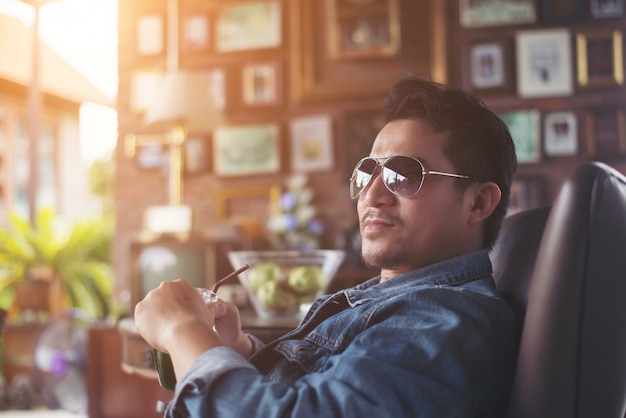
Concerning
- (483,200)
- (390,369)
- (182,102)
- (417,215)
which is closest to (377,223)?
(417,215)

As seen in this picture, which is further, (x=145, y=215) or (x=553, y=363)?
(x=145, y=215)

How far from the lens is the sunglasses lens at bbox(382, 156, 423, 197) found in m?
1.26

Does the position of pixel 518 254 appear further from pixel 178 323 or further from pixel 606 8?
pixel 606 8

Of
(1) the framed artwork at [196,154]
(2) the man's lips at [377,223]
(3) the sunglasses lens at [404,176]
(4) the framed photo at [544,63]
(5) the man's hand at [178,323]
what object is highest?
(4) the framed photo at [544,63]

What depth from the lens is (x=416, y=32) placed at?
4.03 m

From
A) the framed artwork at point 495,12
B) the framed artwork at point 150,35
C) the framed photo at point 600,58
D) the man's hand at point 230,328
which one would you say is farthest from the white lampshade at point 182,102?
the man's hand at point 230,328

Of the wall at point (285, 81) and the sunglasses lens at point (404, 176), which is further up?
the wall at point (285, 81)

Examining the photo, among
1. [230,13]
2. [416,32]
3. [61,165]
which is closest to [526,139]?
[416,32]

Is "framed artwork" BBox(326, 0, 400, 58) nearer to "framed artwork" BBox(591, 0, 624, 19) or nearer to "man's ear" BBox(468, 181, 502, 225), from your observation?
"framed artwork" BBox(591, 0, 624, 19)

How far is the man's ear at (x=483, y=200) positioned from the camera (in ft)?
4.34

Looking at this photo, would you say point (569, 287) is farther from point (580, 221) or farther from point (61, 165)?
point (61, 165)

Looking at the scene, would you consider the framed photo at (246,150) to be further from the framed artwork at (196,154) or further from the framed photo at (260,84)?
the framed photo at (260,84)

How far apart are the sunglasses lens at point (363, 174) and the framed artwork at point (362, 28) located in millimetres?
2752

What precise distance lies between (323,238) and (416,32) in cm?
145
